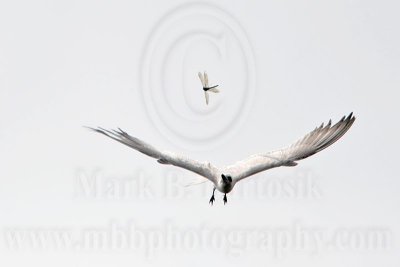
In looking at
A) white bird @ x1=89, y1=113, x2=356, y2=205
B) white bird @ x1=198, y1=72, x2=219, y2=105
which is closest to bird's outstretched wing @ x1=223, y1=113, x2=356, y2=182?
white bird @ x1=89, y1=113, x2=356, y2=205

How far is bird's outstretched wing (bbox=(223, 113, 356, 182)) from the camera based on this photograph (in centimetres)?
1970

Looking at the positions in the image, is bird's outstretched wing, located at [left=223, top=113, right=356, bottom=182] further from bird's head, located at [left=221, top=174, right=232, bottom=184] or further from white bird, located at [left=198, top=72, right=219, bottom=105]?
white bird, located at [left=198, top=72, right=219, bottom=105]

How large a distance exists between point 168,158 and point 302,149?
3546 millimetres

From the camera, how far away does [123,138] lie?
1789 cm

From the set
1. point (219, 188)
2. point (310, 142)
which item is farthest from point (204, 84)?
point (219, 188)

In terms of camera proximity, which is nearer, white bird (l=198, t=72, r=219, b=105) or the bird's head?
the bird's head

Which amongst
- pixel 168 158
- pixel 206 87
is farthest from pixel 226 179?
pixel 206 87

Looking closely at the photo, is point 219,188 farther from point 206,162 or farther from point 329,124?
point 329,124

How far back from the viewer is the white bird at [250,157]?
18281mm

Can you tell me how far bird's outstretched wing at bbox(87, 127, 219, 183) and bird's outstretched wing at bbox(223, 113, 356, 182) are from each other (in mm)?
980

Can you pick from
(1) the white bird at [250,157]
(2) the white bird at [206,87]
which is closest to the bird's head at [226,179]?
(1) the white bird at [250,157]

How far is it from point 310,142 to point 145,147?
4.21m

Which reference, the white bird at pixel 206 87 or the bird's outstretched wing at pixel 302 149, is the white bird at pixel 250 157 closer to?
the bird's outstretched wing at pixel 302 149

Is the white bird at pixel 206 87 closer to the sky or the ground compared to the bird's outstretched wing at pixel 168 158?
closer to the sky
